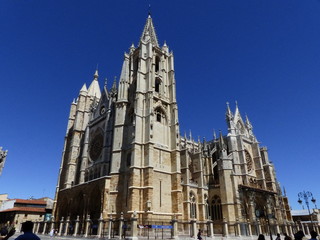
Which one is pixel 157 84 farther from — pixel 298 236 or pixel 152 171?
pixel 298 236

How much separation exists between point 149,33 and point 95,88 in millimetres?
17606

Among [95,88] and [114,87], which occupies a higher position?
[95,88]

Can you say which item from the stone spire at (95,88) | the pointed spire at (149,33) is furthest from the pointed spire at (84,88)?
the pointed spire at (149,33)

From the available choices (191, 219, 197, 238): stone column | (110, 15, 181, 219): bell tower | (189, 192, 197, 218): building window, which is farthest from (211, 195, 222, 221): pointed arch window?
(191, 219, 197, 238): stone column

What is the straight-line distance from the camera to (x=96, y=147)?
36.2 metres

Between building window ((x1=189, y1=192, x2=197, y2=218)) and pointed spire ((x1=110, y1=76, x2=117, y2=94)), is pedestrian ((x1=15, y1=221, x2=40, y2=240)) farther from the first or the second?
pointed spire ((x1=110, y1=76, x2=117, y2=94))

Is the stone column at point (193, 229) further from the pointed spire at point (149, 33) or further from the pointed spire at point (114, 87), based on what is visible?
the pointed spire at point (149, 33)

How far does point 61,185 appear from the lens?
38406mm

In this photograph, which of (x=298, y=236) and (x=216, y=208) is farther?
(x=216, y=208)

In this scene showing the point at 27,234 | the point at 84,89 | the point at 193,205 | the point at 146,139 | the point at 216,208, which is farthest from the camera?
the point at 84,89

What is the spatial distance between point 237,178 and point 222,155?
3.91 meters

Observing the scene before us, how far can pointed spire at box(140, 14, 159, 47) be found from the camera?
3759 centimetres

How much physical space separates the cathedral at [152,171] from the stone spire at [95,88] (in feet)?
14.8

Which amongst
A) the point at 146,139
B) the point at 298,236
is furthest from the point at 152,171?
the point at 298,236
